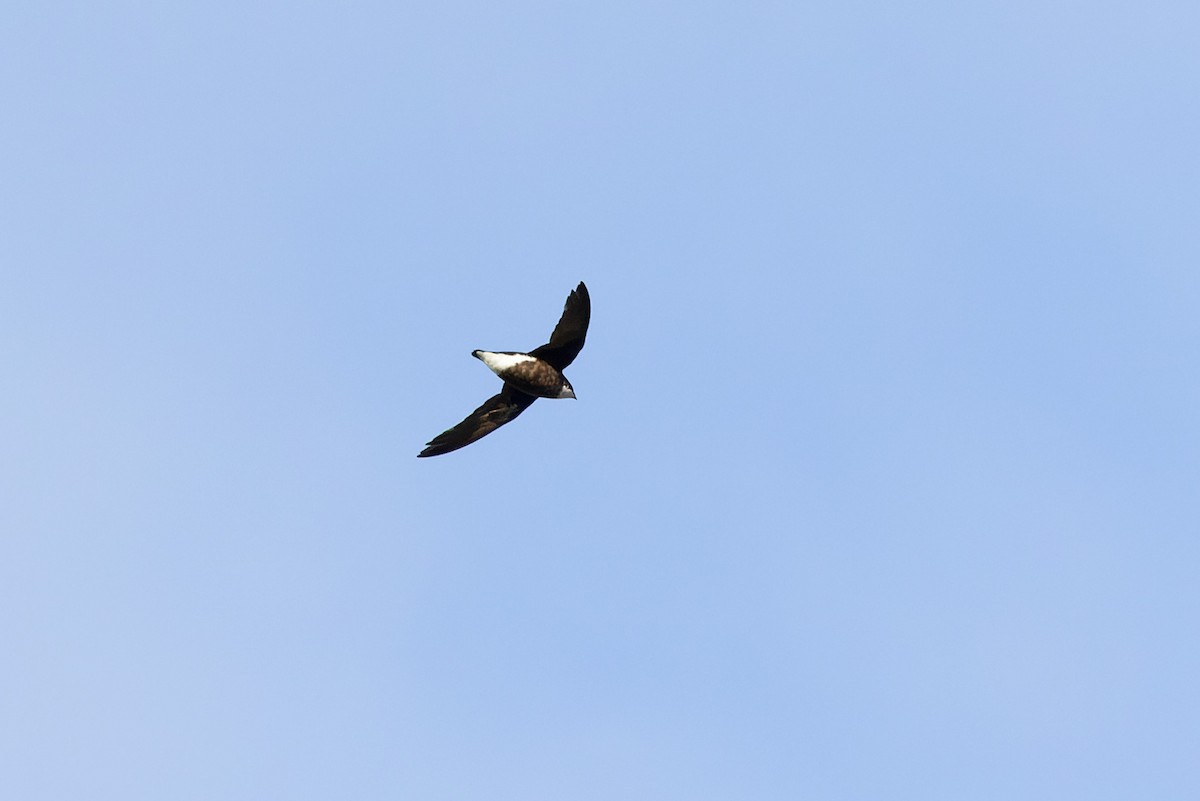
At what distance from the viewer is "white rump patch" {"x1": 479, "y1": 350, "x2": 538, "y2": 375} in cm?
2773

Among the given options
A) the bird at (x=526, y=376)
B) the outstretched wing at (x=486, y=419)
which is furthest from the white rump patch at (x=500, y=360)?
the outstretched wing at (x=486, y=419)

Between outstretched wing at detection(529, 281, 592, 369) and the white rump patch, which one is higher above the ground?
outstretched wing at detection(529, 281, 592, 369)

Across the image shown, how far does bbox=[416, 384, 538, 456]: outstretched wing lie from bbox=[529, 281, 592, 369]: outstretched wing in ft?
3.87

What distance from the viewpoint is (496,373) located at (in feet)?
92.1

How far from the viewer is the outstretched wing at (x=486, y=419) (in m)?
28.2

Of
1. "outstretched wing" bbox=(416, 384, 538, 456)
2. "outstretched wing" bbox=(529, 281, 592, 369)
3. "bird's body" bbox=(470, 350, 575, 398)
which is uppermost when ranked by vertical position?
"outstretched wing" bbox=(529, 281, 592, 369)

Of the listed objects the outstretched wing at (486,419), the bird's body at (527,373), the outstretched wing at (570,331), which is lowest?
the outstretched wing at (486,419)

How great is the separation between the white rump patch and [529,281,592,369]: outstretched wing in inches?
17.3

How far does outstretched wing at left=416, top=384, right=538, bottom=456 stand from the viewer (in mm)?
28219

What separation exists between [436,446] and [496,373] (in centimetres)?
205

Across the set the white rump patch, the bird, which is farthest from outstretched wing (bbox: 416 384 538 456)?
the white rump patch

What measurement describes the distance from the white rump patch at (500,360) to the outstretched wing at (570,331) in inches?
17.3

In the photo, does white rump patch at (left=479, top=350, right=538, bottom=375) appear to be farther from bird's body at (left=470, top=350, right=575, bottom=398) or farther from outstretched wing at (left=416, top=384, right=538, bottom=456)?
outstretched wing at (left=416, top=384, right=538, bottom=456)

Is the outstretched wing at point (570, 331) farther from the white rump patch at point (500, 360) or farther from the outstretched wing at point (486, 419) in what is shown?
the outstretched wing at point (486, 419)
